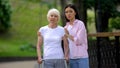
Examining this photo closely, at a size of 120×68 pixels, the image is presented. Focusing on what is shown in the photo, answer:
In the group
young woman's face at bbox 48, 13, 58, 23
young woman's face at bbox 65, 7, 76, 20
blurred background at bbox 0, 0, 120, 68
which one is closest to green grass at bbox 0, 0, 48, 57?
blurred background at bbox 0, 0, 120, 68

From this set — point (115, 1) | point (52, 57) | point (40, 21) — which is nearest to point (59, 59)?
point (52, 57)

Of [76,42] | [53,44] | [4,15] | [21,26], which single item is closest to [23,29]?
[21,26]

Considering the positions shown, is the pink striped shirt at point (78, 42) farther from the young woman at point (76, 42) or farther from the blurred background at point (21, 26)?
the blurred background at point (21, 26)

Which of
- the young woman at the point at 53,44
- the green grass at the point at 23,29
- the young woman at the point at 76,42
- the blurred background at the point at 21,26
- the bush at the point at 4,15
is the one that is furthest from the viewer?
the bush at the point at 4,15

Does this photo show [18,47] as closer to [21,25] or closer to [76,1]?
[21,25]

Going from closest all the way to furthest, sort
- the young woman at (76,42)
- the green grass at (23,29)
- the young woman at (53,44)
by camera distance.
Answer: the young woman at (53,44) → the young woman at (76,42) → the green grass at (23,29)

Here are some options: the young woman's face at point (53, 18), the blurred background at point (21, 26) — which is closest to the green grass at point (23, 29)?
the blurred background at point (21, 26)

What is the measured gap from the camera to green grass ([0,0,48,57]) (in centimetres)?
3816

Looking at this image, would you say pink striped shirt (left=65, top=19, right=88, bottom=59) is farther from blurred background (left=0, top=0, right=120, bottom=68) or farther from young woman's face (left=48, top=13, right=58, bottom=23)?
blurred background (left=0, top=0, right=120, bottom=68)

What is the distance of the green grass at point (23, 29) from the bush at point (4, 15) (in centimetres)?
72

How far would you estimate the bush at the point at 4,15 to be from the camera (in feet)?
132

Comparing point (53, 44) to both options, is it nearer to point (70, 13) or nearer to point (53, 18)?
point (53, 18)

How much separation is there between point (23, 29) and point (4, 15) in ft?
12.3

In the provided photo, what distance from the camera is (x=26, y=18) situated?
48.2 metres
